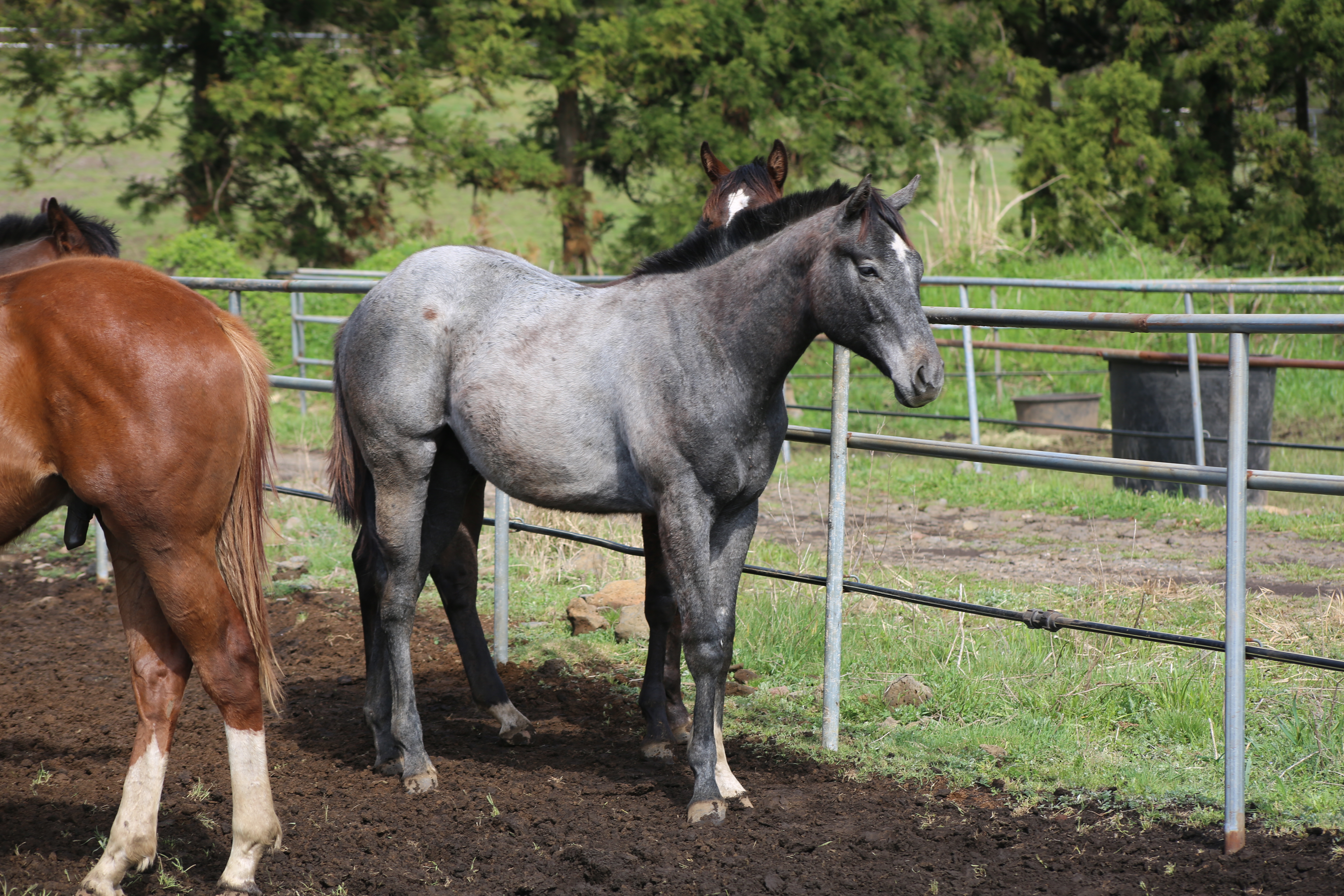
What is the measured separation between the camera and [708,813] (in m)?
3.25

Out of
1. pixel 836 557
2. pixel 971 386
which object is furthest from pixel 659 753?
pixel 971 386

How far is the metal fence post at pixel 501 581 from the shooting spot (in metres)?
4.76

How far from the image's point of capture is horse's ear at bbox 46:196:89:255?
16.0 ft

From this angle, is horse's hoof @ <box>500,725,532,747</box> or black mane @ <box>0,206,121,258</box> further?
black mane @ <box>0,206,121,258</box>

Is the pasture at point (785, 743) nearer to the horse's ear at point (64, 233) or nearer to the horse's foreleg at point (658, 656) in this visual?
the horse's foreleg at point (658, 656)

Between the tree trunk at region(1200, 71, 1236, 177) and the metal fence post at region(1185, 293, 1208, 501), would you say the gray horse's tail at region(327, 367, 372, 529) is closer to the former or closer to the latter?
the metal fence post at region(1185, 293, 1208, 501)

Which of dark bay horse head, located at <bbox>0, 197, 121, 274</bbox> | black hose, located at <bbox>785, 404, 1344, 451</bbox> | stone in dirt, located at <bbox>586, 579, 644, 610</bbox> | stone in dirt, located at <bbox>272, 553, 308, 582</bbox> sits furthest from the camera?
black hose, located at <bbox>785, 404, 1344, 451</bbox>

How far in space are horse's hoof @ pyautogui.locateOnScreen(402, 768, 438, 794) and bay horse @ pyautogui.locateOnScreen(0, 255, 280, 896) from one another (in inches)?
26.7

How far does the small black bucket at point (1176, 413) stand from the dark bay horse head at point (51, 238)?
22.4ft

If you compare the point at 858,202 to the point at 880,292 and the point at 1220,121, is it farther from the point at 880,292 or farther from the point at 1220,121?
the point at 1220,121

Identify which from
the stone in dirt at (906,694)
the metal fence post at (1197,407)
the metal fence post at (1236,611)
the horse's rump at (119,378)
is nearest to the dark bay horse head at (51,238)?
the horse's rump at (119,378)

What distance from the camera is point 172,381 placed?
9.14 ft

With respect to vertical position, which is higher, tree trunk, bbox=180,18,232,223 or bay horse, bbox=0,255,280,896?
tree trunk, bbox=180,18,232,223

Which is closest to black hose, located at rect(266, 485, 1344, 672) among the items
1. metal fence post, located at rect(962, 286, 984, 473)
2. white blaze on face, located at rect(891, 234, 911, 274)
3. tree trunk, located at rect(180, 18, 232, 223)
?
white blaze on face, located at rect(891, 234, 911, 274)
